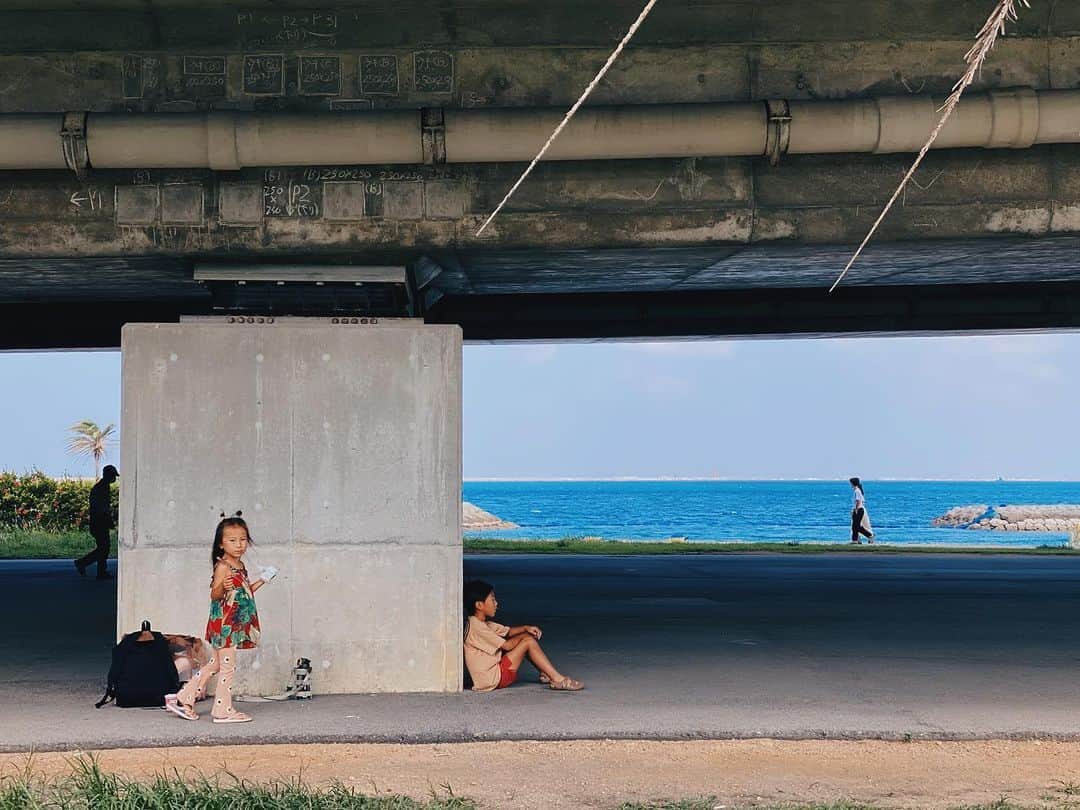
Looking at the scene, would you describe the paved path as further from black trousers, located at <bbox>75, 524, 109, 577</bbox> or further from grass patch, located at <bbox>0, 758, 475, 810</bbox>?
grass patch, located at <bbox>0, 758, 475, 810</bbox>

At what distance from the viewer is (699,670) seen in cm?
1098

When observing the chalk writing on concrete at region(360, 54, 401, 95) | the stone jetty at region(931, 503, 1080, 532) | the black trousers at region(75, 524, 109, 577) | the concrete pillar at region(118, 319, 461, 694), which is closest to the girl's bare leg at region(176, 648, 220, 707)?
the concrete pillar at region(118, 319, 461, 694)

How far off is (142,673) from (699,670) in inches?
187

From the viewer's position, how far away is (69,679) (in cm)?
1060

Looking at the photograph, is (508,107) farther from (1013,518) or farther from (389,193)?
(1013,518)

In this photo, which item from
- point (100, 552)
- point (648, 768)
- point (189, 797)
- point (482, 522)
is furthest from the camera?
point (482, 522)

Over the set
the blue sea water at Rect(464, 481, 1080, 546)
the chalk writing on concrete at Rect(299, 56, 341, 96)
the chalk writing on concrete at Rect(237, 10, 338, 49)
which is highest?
the chalk writing on concrete at Rect(237, 10, 338, 49)

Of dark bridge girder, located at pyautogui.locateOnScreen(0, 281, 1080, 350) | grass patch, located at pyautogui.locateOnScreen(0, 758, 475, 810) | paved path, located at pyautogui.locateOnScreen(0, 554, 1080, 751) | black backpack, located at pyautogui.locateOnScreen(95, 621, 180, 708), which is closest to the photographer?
grass patch, located at pyautogui.locateOnScreen(0, 758, 475, 810)

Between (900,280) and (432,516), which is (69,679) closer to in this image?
(432,516)

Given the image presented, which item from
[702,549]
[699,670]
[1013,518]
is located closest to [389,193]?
[699,670]

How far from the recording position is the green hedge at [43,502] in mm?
31812

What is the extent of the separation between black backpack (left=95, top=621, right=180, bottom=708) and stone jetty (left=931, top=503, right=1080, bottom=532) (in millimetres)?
77467

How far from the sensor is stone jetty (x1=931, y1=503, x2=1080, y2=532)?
80.1 m

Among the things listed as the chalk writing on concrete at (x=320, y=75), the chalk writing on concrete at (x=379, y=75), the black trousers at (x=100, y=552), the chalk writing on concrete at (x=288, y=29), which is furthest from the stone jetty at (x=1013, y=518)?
the chalk writing on concrete at (x=288, y=29)
